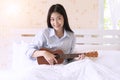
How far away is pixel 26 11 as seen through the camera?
2.58 metres

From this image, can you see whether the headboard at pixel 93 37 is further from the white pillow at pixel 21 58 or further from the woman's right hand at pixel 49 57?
the woman's right hand at pixel 49 57

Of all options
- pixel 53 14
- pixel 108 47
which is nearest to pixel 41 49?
pixel 53 14

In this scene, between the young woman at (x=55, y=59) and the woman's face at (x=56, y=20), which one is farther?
the woman's face at (x=56, y=20)

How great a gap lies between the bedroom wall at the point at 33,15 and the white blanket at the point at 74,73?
41.3 inches

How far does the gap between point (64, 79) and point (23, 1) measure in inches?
53.7

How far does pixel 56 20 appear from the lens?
1.88 metres

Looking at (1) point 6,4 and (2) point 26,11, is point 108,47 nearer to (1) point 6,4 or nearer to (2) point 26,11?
(2) point 26,11

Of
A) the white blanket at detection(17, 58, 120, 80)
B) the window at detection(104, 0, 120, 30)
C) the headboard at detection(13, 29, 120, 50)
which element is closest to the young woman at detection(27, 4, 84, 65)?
the white blanket at detection(17, 58, 120, 80)

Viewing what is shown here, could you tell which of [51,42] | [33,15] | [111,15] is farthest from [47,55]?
[111,15]

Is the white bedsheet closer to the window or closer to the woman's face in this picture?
the woman's face

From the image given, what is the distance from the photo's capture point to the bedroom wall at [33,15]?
2562 mm

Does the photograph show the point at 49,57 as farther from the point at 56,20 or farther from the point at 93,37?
the point at 93,37

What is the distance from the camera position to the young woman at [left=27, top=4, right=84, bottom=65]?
1862 mm

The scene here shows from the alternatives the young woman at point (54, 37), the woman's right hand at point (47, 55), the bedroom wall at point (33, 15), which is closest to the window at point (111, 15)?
the bedroom wall at point (33, 15)
